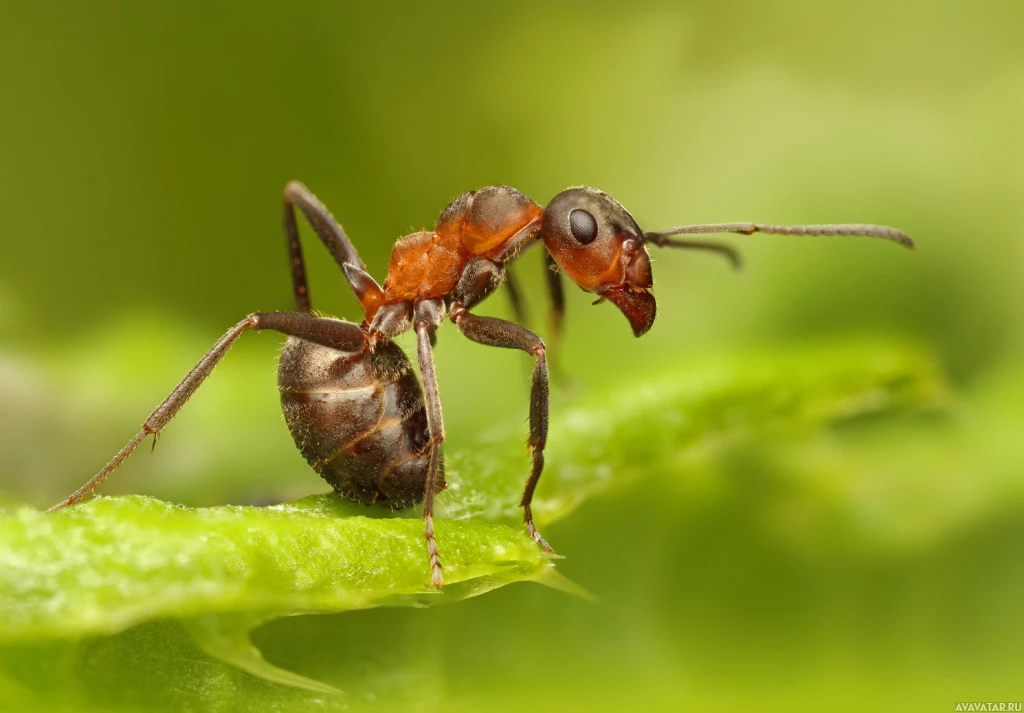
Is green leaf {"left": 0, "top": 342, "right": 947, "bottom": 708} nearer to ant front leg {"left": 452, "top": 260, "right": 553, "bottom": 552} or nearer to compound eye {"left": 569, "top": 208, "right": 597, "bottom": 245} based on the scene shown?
ant front leg {"left": 452, "top": 260, "right": 553, "bottom": 552}

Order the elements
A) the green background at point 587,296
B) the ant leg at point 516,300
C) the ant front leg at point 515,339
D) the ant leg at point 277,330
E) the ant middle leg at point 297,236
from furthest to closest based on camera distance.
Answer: the ant leg at point 516,300 → the ant middle leg at point 297,236 → the ant leg at point 277,330 → the ant front leg at point 515,339 → the green background at point 587,296

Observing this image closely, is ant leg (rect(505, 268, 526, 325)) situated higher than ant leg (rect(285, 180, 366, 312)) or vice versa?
ant leg (rect(285, 180, 366, 312))

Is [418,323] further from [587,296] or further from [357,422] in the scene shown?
[587,296]

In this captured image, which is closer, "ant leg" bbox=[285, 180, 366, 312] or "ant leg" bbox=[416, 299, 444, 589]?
"ant leg" bbox=[416, 299, 444, 589]

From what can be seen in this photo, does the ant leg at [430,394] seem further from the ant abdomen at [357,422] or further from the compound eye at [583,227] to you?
the compound eye at [583,227]

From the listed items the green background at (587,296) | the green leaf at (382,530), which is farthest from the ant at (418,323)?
the green background at (587,296)

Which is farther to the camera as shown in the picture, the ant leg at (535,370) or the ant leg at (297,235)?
the ant leg at (297,235)

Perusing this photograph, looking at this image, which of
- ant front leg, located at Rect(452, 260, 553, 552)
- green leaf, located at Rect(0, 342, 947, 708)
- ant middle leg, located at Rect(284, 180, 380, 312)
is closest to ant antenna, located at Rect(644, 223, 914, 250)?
green leaf, located at Rect(0, 342, 947, 708)

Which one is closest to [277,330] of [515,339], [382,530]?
[515,339]
